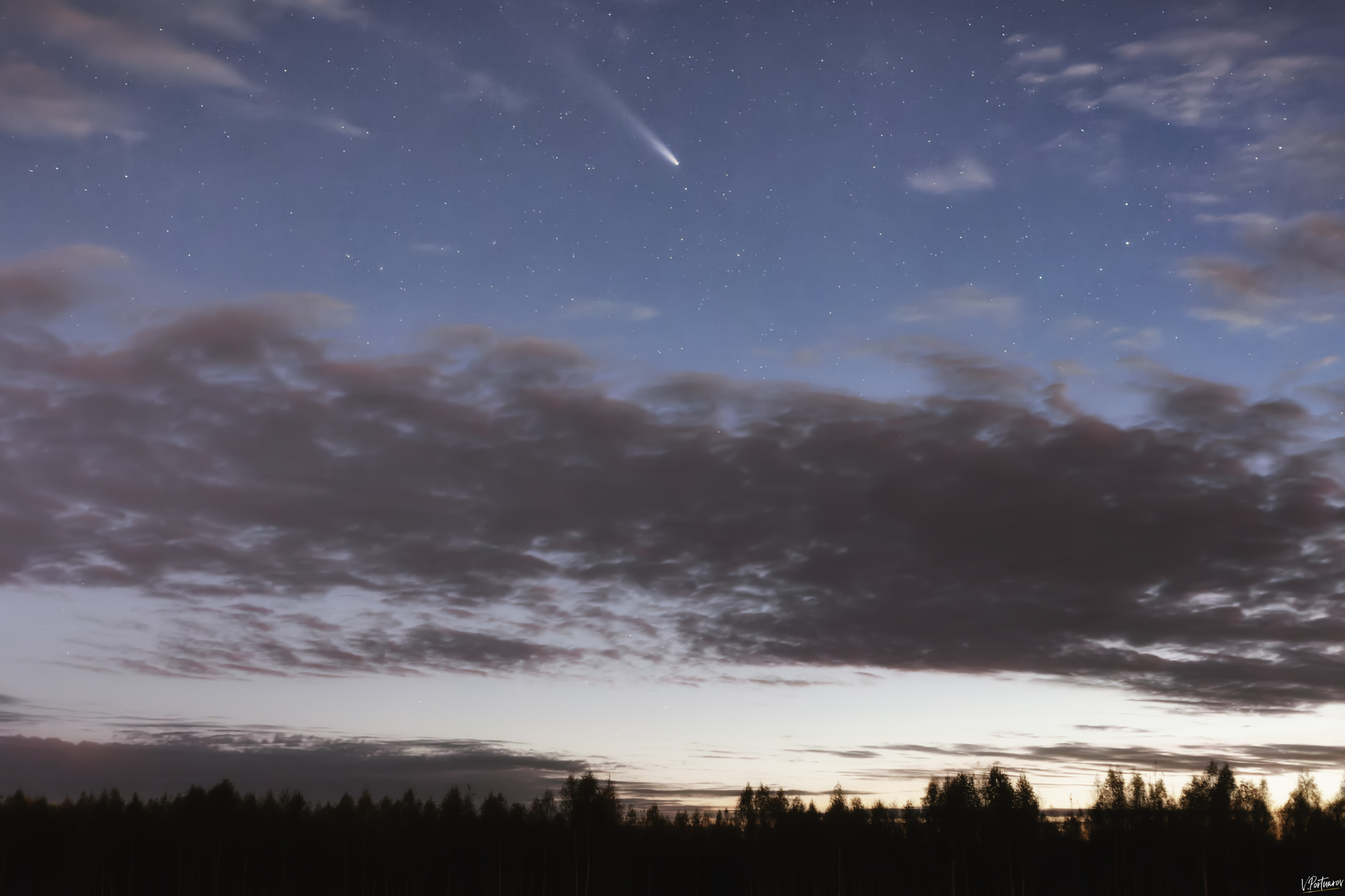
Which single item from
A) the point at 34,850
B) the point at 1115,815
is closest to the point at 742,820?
the point at 1115,815

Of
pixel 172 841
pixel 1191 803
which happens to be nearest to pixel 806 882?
pixel 1191 803

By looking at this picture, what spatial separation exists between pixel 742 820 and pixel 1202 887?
5866 cm

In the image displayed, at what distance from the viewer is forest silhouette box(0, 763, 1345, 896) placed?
132 meters

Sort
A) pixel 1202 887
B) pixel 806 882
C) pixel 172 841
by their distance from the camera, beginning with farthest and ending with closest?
pixel 806 882
pixel 172 841
pixel 1202 887

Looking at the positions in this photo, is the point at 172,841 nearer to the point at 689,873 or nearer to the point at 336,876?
the point at 336,876

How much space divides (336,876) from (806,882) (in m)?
62.6

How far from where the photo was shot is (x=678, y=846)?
154 m

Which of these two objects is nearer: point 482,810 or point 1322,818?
point 1322,818

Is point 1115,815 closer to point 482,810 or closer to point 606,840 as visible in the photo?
point 606,840

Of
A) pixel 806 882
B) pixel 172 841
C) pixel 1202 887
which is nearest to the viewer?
pixel 1202 887

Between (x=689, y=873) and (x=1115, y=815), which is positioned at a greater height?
(x=1115, y=815)

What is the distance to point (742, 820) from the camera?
155m

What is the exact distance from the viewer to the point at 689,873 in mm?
154000

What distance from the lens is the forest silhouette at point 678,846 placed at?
5202 inches
